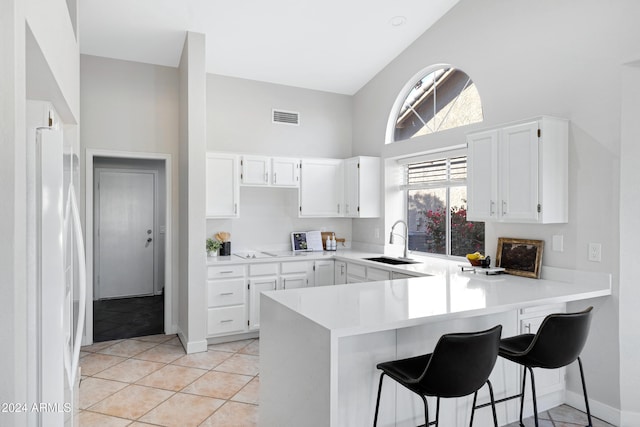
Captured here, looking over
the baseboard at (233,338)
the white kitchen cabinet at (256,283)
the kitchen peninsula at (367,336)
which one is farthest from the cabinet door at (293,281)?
the kitchen peninsula at (367,336)

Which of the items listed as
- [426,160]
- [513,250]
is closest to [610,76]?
[513,250]

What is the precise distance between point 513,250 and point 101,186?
5.66m

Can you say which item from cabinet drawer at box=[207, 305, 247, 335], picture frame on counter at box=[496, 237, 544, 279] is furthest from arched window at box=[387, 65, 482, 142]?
cabinet drawer at box=[207, 305, 247, 335]

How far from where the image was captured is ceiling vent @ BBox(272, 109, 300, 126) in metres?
5.11

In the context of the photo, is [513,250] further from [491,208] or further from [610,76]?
[610,76]

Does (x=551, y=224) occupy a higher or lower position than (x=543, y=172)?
lower

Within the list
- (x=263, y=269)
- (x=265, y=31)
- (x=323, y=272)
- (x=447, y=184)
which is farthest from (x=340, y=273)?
(x=265, y=31)

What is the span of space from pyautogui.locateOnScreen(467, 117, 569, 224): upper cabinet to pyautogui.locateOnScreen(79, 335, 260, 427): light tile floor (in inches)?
93.6

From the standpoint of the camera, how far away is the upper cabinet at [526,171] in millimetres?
2867

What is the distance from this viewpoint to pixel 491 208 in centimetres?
320

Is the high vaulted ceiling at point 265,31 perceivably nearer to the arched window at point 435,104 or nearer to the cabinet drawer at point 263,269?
the arched window at point 435,104

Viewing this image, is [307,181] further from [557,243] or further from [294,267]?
[557,243]

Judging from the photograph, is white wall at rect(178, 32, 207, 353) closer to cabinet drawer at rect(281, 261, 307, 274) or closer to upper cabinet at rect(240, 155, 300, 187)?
upper cabinet at rect(240, 155, 300, 187)

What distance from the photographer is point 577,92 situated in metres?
2.90
